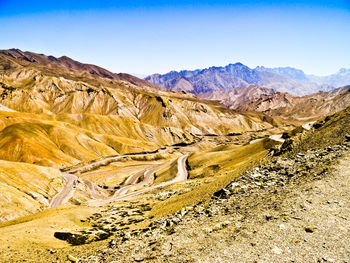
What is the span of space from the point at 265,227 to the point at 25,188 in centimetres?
7168

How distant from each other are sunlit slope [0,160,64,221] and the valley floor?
50740 millimetres

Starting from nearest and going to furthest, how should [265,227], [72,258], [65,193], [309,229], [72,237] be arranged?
1. [309,229]
2. [265,227]
3. [72,258]
4. [72,237]
5. [65,193]

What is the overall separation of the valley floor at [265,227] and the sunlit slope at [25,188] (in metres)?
50.7

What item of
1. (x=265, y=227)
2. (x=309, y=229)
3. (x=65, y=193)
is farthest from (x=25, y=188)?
(x=309, y=229)

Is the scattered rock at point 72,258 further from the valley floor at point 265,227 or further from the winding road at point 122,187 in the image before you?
the winding road at point 122,187

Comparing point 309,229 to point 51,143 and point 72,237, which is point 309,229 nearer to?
point 72,237

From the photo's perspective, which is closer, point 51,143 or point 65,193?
point 65,193

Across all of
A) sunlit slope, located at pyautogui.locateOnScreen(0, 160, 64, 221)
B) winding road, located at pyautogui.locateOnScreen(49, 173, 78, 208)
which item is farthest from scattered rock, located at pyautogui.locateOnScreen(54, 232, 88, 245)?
winding road, located at pyautogui.locateOnScreen(49, 173, 78, 208)

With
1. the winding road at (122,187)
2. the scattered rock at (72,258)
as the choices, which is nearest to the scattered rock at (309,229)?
the scattered rock at (72,258)

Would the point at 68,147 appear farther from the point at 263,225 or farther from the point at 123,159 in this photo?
the point at 263,225

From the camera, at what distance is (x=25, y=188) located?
210 ft

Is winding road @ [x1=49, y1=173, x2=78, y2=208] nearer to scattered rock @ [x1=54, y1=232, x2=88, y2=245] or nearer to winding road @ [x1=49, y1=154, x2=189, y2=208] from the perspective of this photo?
winding road @ [x1=49, y1=154, x2=189, y2=208]

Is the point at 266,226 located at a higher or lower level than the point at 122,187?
higher

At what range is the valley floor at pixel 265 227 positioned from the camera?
12.0 metres
